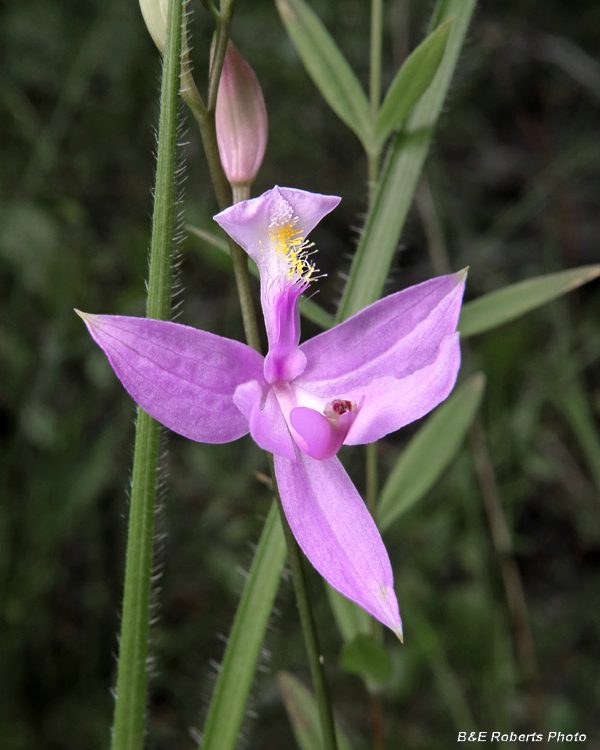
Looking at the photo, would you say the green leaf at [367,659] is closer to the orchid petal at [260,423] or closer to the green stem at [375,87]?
the orchid petal at [260,423]

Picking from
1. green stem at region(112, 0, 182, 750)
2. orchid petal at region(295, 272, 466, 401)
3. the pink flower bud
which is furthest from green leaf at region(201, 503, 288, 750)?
the pink flower bud

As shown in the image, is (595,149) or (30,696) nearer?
(30,696)

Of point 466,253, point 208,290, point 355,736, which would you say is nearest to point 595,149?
point 466,253

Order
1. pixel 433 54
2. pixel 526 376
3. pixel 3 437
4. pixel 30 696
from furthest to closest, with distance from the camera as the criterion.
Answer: pixel 526 376 → pixel 3 437 → pixel 30 696 → pixel 433 54

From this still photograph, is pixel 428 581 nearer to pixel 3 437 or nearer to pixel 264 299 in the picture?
pixel 3 437

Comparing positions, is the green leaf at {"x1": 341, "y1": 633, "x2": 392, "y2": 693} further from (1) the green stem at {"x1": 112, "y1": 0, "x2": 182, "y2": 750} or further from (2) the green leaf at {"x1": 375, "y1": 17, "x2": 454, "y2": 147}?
(2) the green leaf at {"x1": 375, "y1": 17, "x2": 454, "y2": 147}

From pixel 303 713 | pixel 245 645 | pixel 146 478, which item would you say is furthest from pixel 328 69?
pixel 303 713

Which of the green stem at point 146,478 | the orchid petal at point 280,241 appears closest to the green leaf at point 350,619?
the green stem at point 146,478
